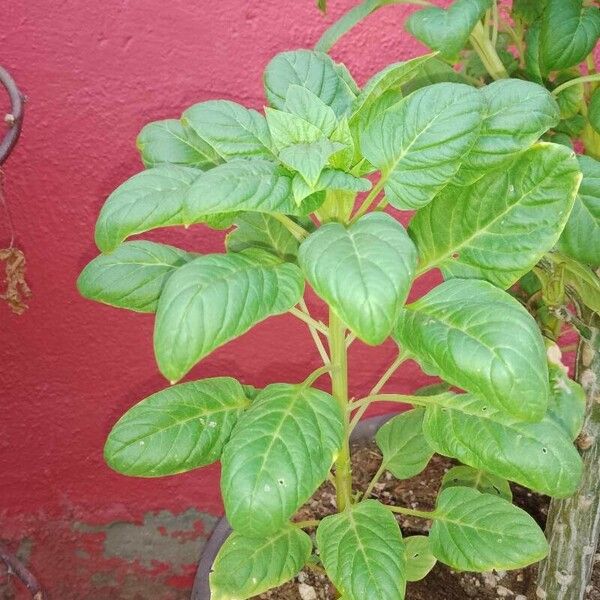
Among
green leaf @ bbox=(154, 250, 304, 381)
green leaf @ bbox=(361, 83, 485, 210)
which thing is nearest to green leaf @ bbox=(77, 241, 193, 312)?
green leaf @ bbox=(154, 250, 304, 381)

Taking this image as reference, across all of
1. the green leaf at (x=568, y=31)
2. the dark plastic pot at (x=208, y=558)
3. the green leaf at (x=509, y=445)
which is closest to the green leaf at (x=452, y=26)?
the green leaf at (x=568, y=31)

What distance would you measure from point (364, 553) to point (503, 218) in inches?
13.1

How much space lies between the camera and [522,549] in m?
0.69

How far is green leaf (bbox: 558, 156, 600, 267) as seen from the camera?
26.8 inches

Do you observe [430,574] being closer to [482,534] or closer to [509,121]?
[482,534]

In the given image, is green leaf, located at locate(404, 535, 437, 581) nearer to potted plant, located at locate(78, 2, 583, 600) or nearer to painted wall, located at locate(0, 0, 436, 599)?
potted plant, located at locate(78, 2, 583, 600)

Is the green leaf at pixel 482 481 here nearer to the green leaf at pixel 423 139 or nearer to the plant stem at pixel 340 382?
the plant stem at pixel 340 382

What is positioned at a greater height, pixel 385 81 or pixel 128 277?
pixel 385 81

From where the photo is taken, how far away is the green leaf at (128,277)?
2.24ft

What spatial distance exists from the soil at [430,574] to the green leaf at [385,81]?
2.01ft

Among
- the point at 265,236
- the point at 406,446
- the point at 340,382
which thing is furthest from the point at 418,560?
the point at 265,236

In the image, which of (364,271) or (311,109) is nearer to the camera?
(364,271)

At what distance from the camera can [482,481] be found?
93 cm

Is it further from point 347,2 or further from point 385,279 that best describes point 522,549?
point 347,2
